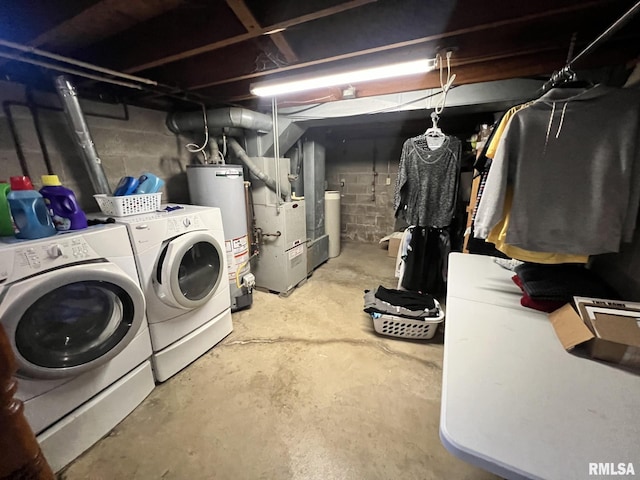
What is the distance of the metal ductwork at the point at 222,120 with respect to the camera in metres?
2.29

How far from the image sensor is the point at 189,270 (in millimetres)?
1848

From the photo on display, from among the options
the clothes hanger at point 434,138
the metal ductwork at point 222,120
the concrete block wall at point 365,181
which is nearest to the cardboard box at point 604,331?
the clothes hanger at point 434,138

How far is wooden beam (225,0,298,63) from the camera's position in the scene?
3.37 feet

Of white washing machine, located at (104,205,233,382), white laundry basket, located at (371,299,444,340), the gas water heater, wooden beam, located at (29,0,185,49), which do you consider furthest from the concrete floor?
wooden beam, located at (29,0,185,49)

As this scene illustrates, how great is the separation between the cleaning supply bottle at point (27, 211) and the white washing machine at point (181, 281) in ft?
1.04

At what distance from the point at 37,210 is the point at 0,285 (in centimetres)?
39

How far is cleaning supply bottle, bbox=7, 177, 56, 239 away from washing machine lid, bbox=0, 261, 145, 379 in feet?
0.78

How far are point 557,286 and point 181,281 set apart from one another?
2.12 meters

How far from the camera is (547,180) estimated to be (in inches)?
41.4

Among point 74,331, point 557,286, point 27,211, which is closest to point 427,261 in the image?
point 557,286

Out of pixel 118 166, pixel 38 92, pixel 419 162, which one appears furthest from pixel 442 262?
pixel 38 92

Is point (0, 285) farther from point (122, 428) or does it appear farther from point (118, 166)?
point (118, 166)

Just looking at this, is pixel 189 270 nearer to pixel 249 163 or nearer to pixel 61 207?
pixel 61 207

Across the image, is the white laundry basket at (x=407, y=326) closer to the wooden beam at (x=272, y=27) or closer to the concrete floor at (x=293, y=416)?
the concrete floor at (x=293, y=416)
